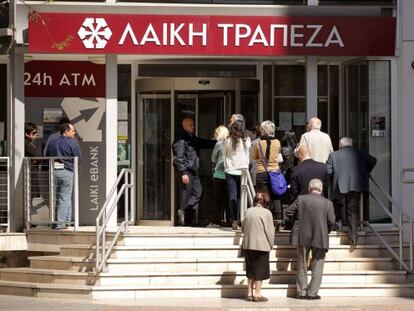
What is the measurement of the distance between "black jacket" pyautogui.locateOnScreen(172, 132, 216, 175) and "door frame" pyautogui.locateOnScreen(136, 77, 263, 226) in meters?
0.99

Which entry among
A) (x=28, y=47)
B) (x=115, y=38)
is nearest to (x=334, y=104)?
(x=115, y=38)

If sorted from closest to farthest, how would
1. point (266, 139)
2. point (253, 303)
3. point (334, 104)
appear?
point (253, 303), point (266, 139), point (334, 104)

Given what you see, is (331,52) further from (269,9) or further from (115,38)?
(115,38)

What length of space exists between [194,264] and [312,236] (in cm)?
194

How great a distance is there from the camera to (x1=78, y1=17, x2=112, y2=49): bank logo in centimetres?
1856

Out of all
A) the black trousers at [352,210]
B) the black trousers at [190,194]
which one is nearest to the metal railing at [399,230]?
the black trousers at [352,210]

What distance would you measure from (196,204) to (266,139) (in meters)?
2.17

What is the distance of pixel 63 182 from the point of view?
18156 millimetres

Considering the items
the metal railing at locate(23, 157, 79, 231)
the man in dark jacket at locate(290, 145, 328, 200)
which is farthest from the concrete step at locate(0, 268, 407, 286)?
the metal railing at locate(23, 157, 79, 231)

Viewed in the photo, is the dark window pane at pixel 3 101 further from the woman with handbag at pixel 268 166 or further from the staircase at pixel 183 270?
the woman with handbag at pixel 268 166

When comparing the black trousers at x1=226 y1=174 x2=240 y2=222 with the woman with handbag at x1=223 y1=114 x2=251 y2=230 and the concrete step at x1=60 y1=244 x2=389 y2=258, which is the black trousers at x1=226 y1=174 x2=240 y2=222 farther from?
the concrete step at x1=60 y1=244 x2=389 y2=258

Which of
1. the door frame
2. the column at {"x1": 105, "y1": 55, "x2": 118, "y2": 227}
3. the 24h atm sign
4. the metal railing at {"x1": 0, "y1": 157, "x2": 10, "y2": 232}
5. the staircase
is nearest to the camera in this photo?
the staircase

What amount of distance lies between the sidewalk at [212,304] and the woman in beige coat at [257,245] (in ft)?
1.02

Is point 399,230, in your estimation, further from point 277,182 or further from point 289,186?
point 277,182
